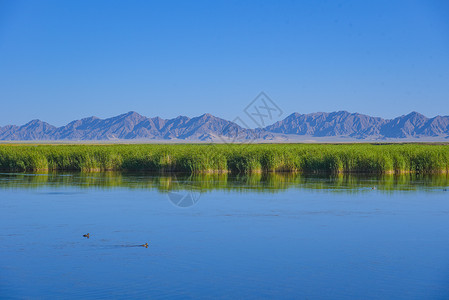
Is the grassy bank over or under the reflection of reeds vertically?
over

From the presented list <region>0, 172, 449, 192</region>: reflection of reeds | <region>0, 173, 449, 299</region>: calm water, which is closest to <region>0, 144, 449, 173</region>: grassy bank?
<region>0, 172, 449, 192</region>: reflection of reeds

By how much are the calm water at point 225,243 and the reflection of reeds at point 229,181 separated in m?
1.50

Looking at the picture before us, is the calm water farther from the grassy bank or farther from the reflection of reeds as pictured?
the grassy bank

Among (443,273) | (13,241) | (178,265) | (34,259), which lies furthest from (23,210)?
(443,273)

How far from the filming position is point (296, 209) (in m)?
17.4

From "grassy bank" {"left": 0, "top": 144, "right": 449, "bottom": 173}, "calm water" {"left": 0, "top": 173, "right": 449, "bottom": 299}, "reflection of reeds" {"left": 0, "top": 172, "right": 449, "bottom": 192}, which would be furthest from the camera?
"grassy bank" {"left": 0, "top": 144, "right": 449, "bottom": 173}

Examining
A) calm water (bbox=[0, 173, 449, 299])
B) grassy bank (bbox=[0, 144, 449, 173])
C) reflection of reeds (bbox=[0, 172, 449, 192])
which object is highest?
grassy bank (bbox=[0, 144, 449, 173])

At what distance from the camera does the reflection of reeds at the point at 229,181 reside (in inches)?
925

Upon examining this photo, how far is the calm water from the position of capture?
9391 millimetres

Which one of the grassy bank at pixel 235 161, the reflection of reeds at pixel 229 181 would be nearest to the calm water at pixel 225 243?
the reflection of reeds at pixel 229 181

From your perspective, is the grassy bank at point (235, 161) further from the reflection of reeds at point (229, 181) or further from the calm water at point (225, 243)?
the calm water at point (225, 243)

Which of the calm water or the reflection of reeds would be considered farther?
the reflection of reeds

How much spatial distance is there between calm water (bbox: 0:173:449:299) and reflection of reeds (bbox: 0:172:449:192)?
150cm

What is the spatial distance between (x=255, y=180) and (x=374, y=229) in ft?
41.8
